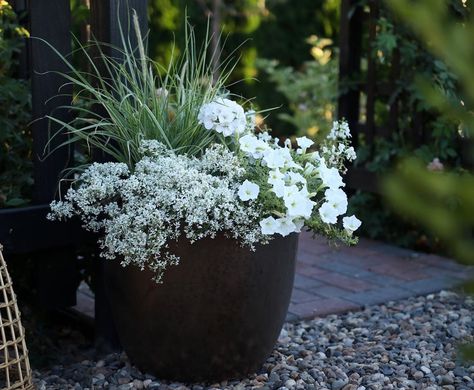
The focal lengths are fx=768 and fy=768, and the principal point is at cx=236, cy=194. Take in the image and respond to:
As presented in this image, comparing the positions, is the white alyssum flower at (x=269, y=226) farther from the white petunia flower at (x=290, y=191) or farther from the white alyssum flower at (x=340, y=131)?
the white alyssum flower at (x=340, y=131)

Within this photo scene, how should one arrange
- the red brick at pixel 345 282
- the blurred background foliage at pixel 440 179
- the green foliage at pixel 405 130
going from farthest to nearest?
the green foliage at pixel 405 130
the red brick at pixel 345 282
the blurred background foliage at pixel 440 179

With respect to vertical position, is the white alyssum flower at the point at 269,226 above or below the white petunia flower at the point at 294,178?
below

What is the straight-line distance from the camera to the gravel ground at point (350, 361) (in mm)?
2578

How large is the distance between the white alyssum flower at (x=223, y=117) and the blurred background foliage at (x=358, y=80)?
0.33 meters

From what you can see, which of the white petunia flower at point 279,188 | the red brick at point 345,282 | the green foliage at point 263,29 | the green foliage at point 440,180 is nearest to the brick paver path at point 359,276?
the red brick at point 345,282

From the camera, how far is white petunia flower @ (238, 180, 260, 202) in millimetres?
2273

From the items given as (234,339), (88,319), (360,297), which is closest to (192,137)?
(234,339)

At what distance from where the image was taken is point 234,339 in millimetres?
2418

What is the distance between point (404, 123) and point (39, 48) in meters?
2.60

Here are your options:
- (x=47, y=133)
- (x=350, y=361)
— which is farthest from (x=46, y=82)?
(x=350, y=361)

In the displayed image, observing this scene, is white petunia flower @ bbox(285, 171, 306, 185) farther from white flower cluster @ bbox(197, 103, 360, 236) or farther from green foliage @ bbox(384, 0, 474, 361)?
green foliage @ bbox(384, 0, 474, 361)

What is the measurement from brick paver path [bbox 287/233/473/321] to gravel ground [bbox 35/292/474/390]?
0.18 metres

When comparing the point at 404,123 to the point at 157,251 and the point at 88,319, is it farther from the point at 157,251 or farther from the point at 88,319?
the point at 157,251

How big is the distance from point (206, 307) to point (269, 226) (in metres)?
0.32
